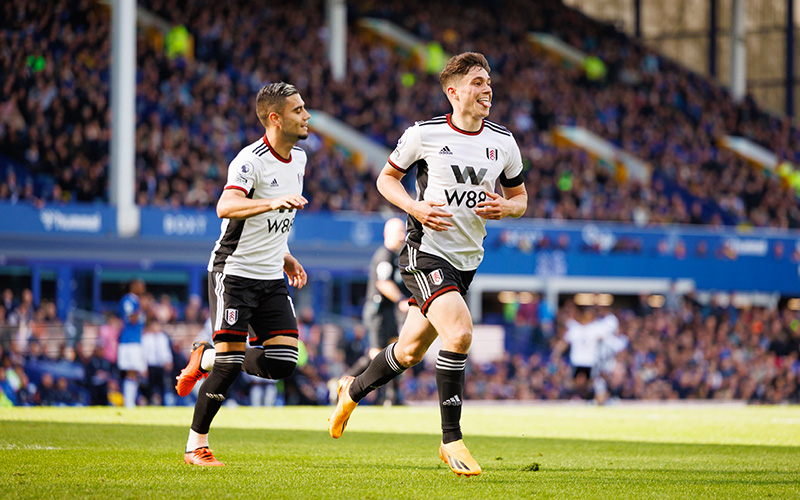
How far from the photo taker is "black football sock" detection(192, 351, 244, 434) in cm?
663

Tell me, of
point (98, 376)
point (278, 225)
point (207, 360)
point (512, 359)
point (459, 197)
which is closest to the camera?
point (459, 197)

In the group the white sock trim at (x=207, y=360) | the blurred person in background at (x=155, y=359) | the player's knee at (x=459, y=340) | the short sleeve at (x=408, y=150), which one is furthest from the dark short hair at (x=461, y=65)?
the blurred person in background at (x=155, y=359)

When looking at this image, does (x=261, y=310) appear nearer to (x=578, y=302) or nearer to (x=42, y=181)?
(x=42, y=181)

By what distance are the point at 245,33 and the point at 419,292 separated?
2595 centimetres

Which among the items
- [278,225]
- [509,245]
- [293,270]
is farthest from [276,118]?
[509,245]

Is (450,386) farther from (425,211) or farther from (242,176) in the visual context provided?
(242,176)

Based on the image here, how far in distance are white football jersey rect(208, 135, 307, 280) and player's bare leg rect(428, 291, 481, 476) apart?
1.15 meters

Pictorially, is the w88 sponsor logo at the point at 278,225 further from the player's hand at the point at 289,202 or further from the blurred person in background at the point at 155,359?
the blurred person in background at the point at 155,359

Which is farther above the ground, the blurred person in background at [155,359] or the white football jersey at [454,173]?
the white football jersey at [454,173]

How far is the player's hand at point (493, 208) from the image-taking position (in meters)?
6.27

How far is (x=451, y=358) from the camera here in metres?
6.37

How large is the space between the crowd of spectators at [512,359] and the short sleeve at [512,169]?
10.8 metres

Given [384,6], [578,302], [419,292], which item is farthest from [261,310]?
[384,6]

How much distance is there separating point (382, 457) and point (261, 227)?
1.78 meters
